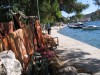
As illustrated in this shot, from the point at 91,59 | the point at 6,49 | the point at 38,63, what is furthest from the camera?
the point at 91,59

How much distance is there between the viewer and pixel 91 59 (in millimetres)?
14750

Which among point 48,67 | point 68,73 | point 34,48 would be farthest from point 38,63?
point 34,48

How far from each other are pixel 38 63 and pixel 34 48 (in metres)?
3.53

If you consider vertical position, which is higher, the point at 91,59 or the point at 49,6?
the point at 49,6

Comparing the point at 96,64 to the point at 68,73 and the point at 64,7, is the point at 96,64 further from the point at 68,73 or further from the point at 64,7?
the point at 64,7

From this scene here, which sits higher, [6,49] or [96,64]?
[6,49]

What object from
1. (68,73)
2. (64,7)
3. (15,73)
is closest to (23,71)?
(15,73)

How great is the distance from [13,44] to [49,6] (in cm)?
1625

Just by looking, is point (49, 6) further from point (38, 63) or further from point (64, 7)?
point (38, 63)

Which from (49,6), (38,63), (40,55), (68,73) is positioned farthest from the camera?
(49,6)

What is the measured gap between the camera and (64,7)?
32.7 meters

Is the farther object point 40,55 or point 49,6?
point 49,6

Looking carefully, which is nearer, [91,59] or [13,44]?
[13,44]

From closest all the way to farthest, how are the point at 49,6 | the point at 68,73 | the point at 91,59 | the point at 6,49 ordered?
the point at 68,73
the point at 6,49
the point at 91,59
the point at 49,6
